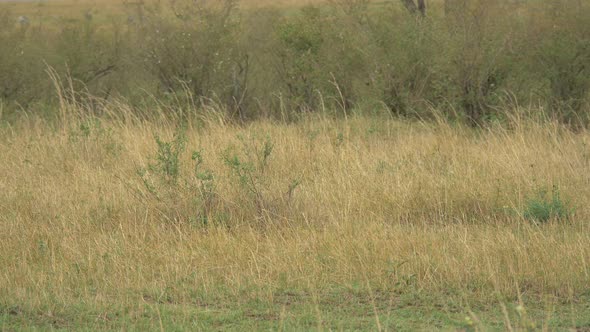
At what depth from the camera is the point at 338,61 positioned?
51.6 feet

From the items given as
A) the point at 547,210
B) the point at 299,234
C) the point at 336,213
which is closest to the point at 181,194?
the point at 299,234

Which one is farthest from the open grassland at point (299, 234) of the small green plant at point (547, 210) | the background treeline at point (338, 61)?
the background treeline at point (338, 61)

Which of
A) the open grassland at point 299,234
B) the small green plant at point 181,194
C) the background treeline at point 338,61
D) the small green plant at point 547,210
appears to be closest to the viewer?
the open grassland at point 299,234

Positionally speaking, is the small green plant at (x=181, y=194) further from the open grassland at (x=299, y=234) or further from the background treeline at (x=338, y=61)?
the background treeline at (x=338, y=61)

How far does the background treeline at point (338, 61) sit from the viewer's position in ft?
41.4

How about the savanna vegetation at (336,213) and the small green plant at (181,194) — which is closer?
the savanna vegetation at (336,213)

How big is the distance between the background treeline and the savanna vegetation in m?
0.07

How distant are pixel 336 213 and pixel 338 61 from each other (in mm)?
9438

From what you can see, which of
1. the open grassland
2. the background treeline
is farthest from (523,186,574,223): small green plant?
the background treeline

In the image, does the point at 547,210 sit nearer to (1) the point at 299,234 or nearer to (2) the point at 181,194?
(1) the point at 299,234

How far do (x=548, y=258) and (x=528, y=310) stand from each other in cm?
72

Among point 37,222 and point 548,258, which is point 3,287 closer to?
point 37,222

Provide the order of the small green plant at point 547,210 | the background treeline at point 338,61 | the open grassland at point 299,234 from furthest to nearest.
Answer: the background treeline at point 338,61
the small green plant at point 547,210
the open grassland at point 299,234

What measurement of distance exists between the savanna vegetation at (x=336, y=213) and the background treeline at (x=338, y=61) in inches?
2.6
